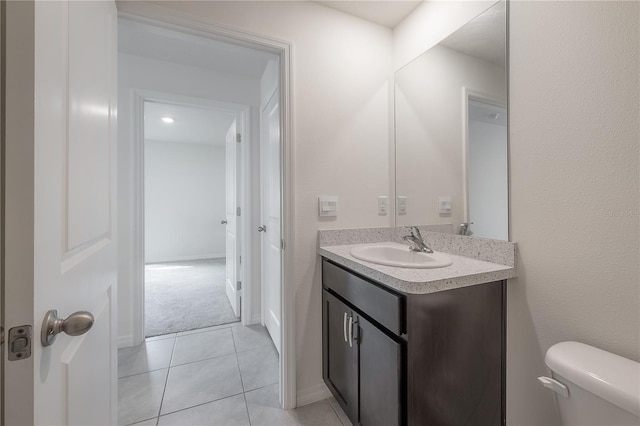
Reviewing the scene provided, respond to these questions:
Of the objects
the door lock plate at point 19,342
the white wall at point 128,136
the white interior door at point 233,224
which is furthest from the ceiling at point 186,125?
the door lock plate at point 19,342

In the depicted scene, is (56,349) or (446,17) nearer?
(56,349)

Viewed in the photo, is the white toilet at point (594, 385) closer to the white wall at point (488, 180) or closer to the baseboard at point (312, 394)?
the white wall at point (488, 180)

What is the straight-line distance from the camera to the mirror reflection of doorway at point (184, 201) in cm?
380

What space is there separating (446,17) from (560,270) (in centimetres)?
131

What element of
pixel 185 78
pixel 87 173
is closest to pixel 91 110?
pixel 87 173

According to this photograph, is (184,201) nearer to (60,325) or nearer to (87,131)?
(87,131)

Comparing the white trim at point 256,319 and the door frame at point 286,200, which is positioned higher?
the door frame at point 286,200

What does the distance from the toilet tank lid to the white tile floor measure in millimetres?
1071

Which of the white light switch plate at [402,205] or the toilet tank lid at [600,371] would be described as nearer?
the toilet tank lid at [600,371]

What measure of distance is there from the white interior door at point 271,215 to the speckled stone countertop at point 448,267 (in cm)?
59

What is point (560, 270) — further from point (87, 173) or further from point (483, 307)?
point (87, 173)

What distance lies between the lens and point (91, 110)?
793 mm

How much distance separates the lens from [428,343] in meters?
0.91

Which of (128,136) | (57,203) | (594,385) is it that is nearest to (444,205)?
(594,385)
